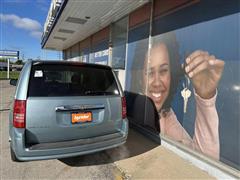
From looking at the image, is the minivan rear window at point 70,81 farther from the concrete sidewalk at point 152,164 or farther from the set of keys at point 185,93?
the set of keys at point 185,93

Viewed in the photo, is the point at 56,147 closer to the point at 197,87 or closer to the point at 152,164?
the point at 152,164

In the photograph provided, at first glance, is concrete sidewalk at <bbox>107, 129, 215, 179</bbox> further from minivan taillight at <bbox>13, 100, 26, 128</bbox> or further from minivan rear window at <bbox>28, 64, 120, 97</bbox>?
minivan taillight at <bbox>13, 100, 26, 128</bbox>

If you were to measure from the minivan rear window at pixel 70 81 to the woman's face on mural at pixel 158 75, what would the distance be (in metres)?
1.65

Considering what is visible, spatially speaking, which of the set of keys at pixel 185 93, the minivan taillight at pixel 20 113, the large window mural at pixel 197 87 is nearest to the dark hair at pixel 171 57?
the large window mural at pixel 197 87

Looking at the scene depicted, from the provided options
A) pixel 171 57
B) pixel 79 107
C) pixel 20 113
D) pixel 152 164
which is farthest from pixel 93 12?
pixel 152 164

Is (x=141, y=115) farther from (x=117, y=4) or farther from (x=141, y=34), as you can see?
(x=117, y=4)

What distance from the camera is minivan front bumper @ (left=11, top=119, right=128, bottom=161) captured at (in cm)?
281

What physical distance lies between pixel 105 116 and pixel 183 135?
71.8 inches

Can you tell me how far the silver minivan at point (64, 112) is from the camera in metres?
2.85

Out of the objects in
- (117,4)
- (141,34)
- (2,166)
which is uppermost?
(117,4)

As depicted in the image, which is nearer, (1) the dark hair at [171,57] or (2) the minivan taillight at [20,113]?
(2) the minivan taillight at [20,113]

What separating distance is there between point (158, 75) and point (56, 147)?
306cm

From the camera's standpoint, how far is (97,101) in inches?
129

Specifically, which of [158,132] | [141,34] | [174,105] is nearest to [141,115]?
[158,132]
